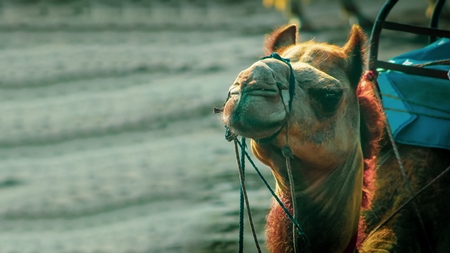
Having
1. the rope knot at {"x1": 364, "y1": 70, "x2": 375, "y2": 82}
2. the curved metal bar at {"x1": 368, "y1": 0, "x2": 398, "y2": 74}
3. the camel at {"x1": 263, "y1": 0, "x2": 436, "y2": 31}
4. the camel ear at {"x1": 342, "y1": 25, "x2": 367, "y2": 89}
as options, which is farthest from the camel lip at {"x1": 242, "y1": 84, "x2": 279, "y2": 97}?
the camel at {"x1": 263, "y1": 0, "x2": 436, "y2": 31}

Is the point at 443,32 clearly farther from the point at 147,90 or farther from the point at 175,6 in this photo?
the point at 175,6

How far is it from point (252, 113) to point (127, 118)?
28.1ft

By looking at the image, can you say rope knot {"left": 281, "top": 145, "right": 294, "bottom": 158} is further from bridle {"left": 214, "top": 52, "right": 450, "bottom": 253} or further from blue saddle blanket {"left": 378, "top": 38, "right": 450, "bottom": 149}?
blue saddle blanket {"left": 378, "top": 38, "right": 450, "bottom": 149}

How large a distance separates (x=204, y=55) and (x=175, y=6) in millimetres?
3400

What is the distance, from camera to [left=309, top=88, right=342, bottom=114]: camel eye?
327 cm

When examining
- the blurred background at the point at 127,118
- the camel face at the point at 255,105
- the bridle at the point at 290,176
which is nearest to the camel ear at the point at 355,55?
the bridle at the point at 290,176

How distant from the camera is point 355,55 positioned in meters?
3.58

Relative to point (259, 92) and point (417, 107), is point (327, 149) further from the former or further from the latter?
point (417, 107)

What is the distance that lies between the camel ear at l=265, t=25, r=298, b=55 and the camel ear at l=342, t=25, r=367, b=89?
254 mm

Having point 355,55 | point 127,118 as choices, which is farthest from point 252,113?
point 127,118

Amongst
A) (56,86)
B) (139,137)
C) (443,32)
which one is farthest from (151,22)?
(443,32)

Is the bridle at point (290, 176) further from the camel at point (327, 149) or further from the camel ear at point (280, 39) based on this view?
the camel ear at point (280, 39)

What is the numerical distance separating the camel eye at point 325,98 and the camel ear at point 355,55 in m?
0.25

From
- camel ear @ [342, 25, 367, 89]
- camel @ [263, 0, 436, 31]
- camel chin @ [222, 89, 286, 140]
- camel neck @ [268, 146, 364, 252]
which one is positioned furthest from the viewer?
camel @ [263, 0, 436, 31]
